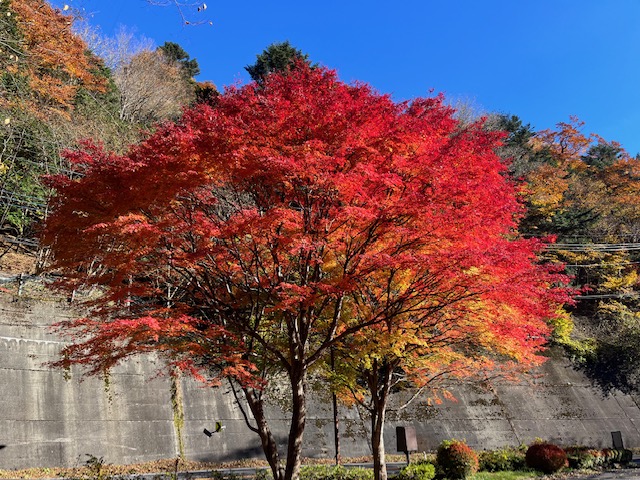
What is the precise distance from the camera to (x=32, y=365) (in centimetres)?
1596

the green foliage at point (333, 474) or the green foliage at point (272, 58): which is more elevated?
the green foliage at point (272, 58)

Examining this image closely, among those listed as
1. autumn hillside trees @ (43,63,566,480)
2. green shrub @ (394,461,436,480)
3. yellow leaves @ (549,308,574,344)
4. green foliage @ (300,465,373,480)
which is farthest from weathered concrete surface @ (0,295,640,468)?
yellow leaves @ (549,308,574,344)

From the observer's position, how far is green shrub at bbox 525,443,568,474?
16453 millimetres

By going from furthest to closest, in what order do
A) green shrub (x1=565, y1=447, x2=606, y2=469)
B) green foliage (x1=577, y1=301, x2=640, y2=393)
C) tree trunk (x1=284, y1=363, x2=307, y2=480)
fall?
green foliage (x1=577, y1=301, x2=640, y2=393), green shrub (x1=565, y1=447, x2=606, y2=469), tree trunk (x1=284, y1=363, x2=307, y2=480)

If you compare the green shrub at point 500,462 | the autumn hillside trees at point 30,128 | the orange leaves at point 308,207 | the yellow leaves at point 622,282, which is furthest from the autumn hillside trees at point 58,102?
the yellow leaves at point 622,282

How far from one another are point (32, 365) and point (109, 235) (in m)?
9.17

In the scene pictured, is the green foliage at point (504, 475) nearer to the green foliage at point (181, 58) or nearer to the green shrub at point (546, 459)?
the green shrub at point (546, 459)

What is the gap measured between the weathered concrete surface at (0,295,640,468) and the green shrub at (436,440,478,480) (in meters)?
5.40

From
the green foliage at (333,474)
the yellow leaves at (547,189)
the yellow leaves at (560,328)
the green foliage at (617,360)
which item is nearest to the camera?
the green foliage at (333,474)

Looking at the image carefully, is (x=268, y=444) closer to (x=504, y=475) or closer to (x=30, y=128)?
(x=504, y=475)

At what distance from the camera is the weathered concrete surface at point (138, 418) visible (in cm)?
1478

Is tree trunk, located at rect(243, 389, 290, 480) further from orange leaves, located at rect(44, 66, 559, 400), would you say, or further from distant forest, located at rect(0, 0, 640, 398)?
distant forest, located at rect(0, 0, 640, 398)

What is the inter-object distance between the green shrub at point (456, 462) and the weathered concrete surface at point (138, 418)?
17.7 feet

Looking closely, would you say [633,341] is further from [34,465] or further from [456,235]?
[34,465]
